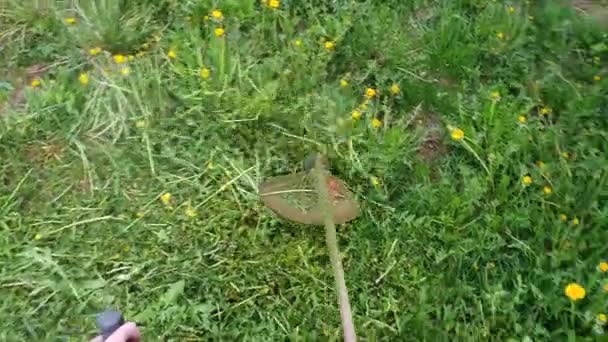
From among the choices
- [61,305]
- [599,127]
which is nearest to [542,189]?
[599,127]

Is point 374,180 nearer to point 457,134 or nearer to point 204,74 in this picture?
point 457,134

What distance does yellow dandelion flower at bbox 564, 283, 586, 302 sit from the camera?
2.45m

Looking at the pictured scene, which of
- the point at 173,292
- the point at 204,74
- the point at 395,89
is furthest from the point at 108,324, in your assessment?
the point at 395,89

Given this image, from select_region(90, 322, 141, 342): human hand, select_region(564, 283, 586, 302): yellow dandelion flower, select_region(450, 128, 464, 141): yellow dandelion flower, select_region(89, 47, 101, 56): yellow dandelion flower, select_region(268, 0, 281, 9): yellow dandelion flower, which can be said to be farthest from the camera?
select_region(268, 0, 281, 9): yellow dandelion flower

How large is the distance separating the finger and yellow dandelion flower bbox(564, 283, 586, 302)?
141cm

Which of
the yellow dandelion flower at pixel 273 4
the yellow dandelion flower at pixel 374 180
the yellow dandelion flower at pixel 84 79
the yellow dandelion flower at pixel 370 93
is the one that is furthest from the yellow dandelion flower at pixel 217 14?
the yellow dandelion flower at pixel 374 180

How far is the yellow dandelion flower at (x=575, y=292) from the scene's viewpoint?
245 cm

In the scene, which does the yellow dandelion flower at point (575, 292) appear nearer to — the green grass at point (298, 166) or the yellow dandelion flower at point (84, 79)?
the green grass at point (298, 166)

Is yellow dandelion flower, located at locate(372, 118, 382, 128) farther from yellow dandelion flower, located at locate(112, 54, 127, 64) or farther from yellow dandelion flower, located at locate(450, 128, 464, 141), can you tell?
yellow dandelion flower, located at locate(112, 54, 127, 64)

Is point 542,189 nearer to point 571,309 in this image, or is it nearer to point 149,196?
point 571,309

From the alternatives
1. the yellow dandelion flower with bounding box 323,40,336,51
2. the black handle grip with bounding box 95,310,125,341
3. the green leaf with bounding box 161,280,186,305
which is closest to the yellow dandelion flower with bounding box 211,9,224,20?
the yellow dandelion flower with bounding box 323,40,336,51

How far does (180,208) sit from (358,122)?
30.6 inches

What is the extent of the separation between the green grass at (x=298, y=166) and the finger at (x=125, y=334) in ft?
1.41

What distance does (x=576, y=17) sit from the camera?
3346 millimetres
